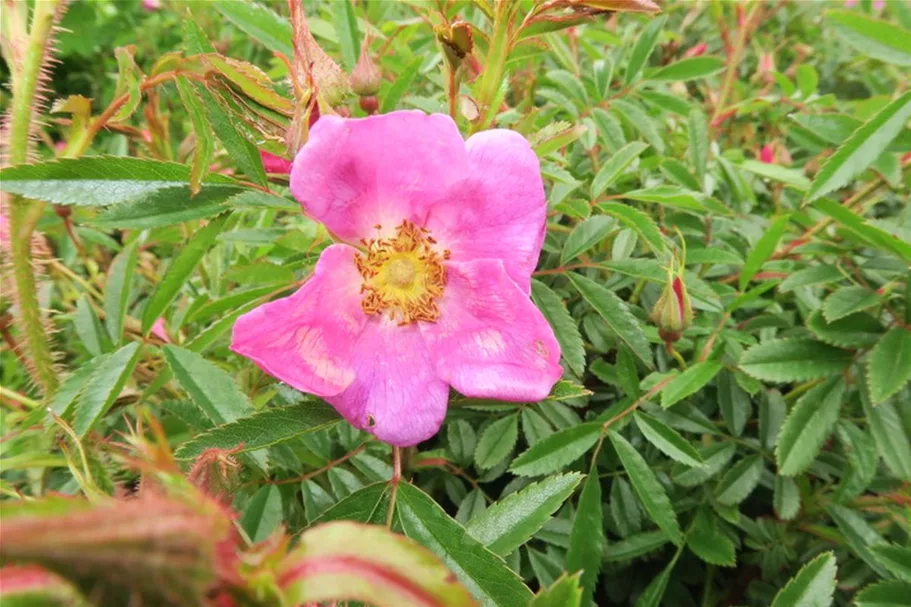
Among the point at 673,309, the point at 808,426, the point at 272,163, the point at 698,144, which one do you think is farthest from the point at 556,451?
the point at 698,144

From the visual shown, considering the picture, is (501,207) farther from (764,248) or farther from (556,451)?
(764,248)

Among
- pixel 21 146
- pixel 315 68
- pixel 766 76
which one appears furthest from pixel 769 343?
pixel 766 76

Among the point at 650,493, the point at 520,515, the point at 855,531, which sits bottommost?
the point at 855,531

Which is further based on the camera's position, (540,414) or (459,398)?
(540,414)

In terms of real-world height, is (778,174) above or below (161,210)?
below

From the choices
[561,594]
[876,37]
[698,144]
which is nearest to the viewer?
[561,594]

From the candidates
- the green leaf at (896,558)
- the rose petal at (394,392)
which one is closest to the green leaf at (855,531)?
the green leaf at (896,558)

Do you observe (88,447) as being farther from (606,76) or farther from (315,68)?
(606,76)

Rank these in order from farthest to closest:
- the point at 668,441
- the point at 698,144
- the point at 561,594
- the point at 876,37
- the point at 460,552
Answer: the point at 698,144 < the point at 876,37 < the point at 668,441 < the point at 460,552 < the point at 561,594
